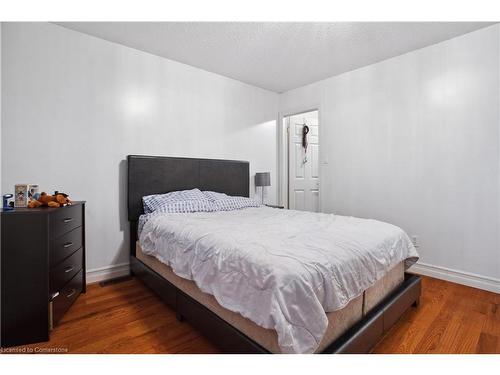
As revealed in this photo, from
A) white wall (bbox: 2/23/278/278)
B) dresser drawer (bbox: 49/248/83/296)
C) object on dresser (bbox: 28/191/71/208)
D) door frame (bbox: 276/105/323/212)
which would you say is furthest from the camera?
door frame (bbox: 276/105/323/212)

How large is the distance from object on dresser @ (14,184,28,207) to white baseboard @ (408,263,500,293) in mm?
3748

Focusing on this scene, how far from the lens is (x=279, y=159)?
4.43 metres

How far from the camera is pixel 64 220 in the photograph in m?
1.90

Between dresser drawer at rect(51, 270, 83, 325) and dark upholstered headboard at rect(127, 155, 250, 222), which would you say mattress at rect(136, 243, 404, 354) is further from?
dark upholstered headboard at rect(127, 155, 250, 222)

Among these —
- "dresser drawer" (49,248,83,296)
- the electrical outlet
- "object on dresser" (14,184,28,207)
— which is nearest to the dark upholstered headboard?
"dresser drawer" (49,248,83,296)

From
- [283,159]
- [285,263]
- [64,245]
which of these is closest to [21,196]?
[64,245]

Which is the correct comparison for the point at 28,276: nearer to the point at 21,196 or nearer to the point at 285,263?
the point at 21,196

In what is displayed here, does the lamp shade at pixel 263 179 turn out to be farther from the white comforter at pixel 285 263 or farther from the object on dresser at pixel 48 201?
the object on dresser at pixel 48 201

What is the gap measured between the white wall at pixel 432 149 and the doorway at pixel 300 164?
0.90 meters

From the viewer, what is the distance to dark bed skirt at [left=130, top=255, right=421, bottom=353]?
1273 mm

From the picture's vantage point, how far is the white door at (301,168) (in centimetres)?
446

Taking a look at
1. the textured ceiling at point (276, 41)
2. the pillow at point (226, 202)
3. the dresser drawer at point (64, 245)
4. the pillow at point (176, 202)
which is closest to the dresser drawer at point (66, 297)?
the dresser drawer at point (64, 245)

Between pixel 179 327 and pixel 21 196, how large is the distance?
4.88 feet

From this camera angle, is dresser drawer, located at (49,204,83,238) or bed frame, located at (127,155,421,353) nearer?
bed frame, located at (127,155,421,353)
